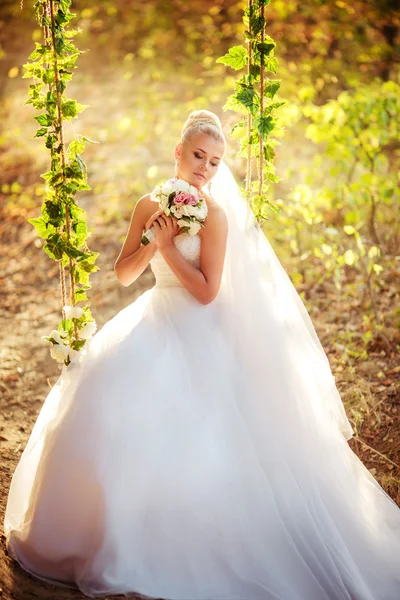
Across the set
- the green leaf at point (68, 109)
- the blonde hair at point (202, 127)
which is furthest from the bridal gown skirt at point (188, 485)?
the green leaf at point (68, 109)

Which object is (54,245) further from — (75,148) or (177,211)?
(177,211)

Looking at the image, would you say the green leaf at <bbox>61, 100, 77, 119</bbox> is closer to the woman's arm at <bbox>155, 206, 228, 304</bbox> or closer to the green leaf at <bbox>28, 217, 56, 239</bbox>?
the green leaf at <bbox>28, 217, 56, 239</bbox>

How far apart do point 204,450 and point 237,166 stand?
5416 mm

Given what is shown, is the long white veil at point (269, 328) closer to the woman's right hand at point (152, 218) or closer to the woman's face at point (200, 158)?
the woman's face at point (200, 158)

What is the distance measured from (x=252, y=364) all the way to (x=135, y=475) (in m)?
0.78

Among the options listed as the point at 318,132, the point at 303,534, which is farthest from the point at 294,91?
the point at 303,534

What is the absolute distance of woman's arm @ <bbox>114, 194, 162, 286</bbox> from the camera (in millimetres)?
3393

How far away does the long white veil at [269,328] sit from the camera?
10.9 ft

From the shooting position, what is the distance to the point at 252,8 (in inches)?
138

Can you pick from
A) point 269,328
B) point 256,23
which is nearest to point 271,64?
point 256,23

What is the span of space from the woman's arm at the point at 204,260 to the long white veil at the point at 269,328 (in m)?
0.14

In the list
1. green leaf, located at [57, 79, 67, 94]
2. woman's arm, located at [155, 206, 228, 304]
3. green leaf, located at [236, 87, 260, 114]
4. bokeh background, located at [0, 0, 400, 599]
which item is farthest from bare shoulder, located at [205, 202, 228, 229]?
green leaf, located at [57, 79, 67, 94]

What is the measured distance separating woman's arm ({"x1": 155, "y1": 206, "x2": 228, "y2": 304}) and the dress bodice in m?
0.04

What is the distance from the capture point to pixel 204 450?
10.1 ft
